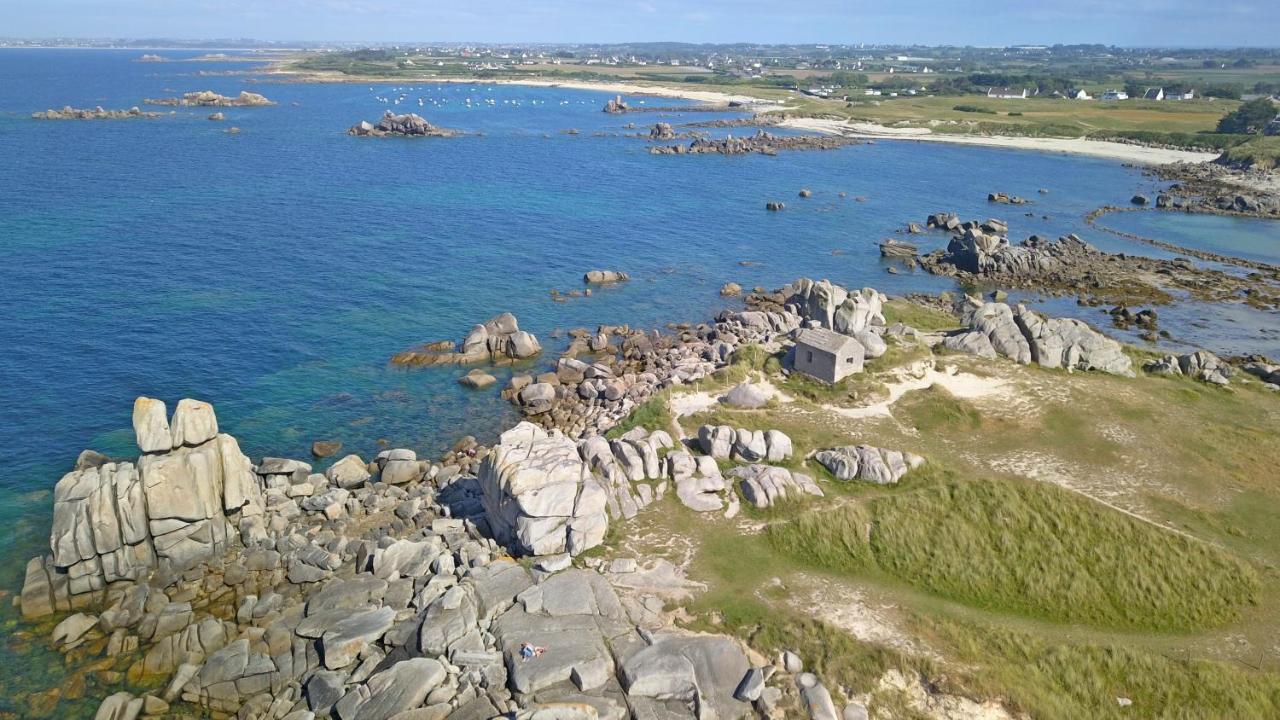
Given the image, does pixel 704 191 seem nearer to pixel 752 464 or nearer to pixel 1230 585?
pixel 752 464

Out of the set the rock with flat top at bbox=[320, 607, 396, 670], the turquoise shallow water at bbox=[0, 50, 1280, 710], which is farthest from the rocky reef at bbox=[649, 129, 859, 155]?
the rock with flat top at bbox=[320, 607, 396, 670]

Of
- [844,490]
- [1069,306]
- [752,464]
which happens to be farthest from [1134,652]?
[1069,306]

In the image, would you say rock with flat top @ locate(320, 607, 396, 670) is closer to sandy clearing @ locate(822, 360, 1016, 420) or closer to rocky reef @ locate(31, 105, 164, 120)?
sandy clearing @ locate(822, 360, 1016, 420)

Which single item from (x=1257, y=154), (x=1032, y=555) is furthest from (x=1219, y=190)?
(x=1032, y=555)

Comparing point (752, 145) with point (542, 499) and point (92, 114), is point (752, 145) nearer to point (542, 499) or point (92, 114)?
point (542, 499)

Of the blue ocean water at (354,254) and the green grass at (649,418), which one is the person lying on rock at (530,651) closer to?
the green grass at (649,418)

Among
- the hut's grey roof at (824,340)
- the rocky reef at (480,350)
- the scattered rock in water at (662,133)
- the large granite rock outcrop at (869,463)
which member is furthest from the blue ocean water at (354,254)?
the scattered rock in water at (662,133)
